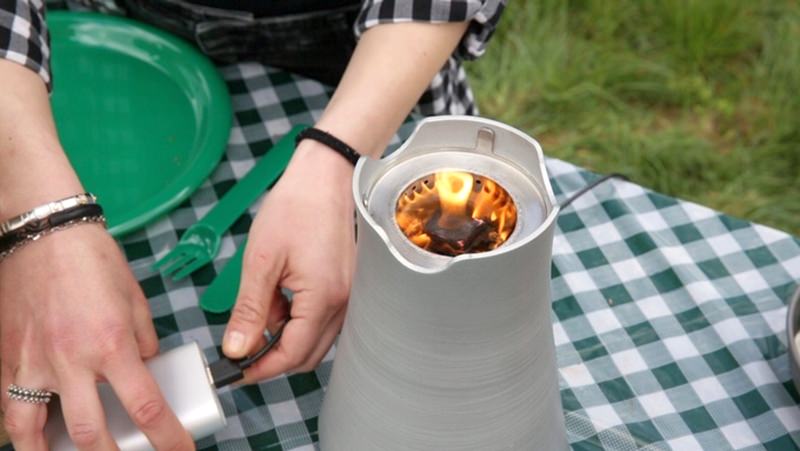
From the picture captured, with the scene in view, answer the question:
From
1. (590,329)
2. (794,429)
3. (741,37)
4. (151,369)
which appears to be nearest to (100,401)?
(151,369)

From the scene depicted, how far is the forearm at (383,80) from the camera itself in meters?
0.78

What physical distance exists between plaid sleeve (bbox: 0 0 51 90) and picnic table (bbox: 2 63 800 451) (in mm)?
183

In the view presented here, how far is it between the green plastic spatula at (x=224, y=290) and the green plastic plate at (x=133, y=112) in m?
0.09

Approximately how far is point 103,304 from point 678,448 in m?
0.47

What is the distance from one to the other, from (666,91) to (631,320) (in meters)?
1.18

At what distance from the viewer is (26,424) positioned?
629mm

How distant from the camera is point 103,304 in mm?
656

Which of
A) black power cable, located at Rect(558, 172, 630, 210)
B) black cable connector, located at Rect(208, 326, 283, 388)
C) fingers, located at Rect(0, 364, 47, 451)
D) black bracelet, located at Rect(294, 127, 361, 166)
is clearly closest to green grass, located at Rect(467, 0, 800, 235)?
black power cable, located at Rect(558, 172, 630, 210)

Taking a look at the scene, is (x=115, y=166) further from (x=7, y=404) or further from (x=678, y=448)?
(x=678, y=448)

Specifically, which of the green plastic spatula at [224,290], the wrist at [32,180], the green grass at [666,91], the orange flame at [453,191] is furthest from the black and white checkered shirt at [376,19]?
the green grass at [666,91]

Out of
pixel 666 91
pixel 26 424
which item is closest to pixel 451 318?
pixel 26 424

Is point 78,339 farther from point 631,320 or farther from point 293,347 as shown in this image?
point 631,320

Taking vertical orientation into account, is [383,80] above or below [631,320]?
above

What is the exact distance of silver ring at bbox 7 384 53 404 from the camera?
64 cm
